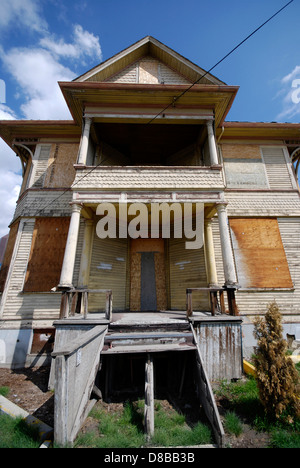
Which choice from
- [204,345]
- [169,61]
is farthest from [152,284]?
[169,61]

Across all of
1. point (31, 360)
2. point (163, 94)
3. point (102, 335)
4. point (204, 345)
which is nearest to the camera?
point (102, 335)

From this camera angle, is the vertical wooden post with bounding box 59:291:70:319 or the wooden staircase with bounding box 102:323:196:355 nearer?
the wooden staircase with bounding box 102:323:196:355

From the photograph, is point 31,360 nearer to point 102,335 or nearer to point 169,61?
point 102,335

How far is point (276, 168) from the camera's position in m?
9.32

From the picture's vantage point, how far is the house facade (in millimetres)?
6973

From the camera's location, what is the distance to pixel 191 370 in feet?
15.9

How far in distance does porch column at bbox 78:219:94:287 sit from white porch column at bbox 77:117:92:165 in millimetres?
2319

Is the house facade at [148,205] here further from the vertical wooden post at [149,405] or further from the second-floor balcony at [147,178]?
the vertical wooden post at [149,405]

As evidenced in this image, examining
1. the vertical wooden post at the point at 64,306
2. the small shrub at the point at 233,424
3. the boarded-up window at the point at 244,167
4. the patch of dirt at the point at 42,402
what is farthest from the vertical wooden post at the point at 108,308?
the boarded-up window at the point at 244,167

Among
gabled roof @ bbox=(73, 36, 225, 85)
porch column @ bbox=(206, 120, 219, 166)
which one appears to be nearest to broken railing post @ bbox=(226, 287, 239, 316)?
porch column @ bbox=(206, 120, 219, 166)

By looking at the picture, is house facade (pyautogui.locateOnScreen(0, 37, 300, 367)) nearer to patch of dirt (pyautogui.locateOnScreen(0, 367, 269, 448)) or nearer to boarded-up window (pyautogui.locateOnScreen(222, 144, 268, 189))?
boarded-up window (pyautogui.locateOnScreen(222, 144, 268, 189))

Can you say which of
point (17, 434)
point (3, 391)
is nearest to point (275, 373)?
point (17, 434)
